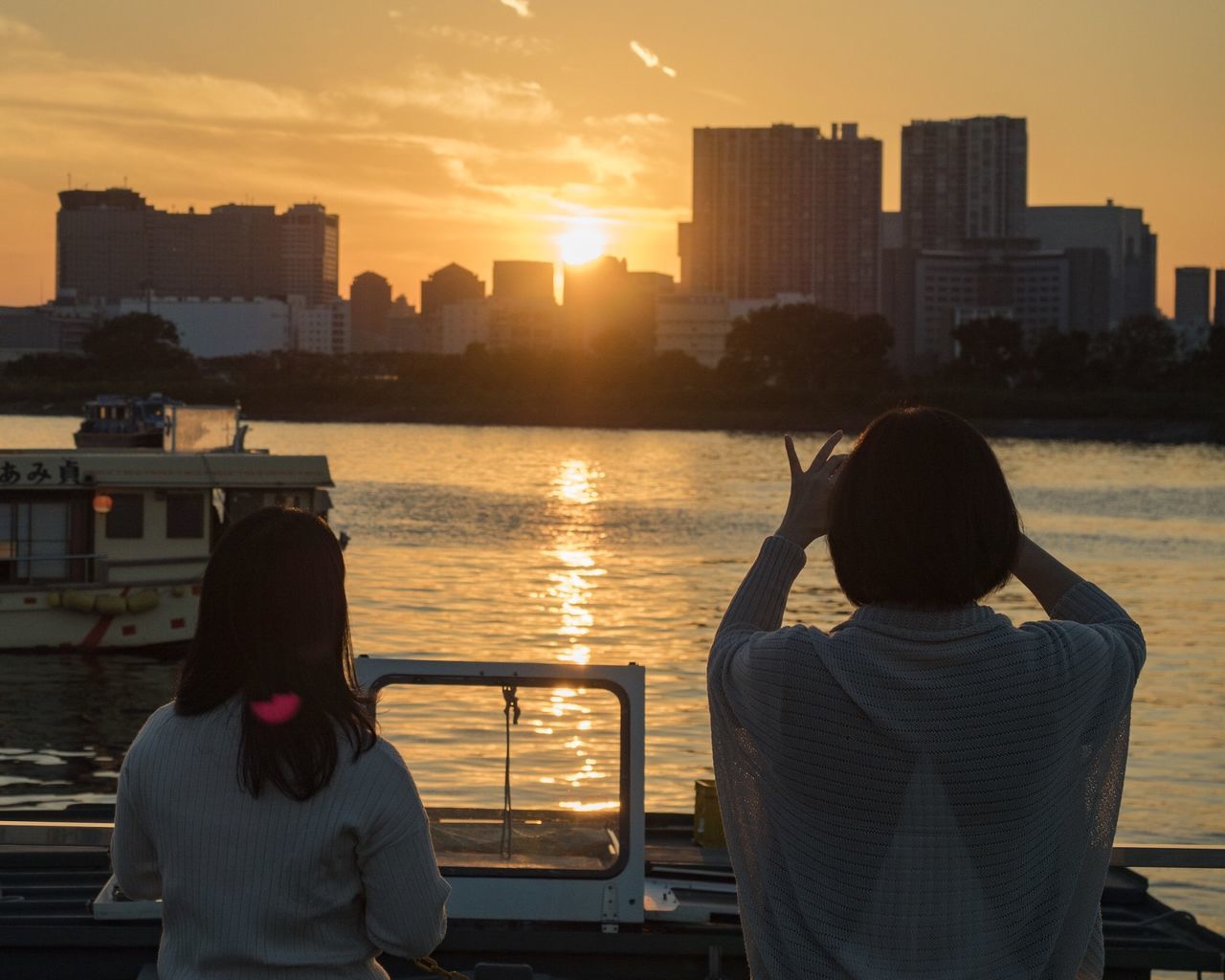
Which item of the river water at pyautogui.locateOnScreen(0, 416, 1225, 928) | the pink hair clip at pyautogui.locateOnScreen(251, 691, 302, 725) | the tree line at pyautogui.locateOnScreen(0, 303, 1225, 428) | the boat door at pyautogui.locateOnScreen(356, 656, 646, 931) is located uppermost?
the tree line at pyautogui.locateOnScreen(0, 303, 1225, 428)

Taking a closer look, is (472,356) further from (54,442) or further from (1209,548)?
(1209,548)

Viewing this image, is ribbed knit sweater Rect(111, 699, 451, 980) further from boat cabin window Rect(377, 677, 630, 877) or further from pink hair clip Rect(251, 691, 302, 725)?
boat cabin window Rect(377, 677, 630, 877)

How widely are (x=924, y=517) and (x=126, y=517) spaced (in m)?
21.7

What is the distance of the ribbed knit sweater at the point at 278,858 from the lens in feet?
8.37

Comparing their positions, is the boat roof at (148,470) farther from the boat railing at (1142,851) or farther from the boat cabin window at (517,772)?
the boat railing at (1142,851)

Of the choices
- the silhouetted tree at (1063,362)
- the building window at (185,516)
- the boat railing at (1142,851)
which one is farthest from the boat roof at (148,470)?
the silhouetted tree at (1063,362)

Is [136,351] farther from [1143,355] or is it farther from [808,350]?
[1143,355]

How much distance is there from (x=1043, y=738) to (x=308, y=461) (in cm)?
2184

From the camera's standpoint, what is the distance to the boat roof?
2238 cm

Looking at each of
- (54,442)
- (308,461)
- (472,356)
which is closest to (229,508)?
(308,461)

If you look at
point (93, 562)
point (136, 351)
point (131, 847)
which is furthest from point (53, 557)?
point (136, 351)

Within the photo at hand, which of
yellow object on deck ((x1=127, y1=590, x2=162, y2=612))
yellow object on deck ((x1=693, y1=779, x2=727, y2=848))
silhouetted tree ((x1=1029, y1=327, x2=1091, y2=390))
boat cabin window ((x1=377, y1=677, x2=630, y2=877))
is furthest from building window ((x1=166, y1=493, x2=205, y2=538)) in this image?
silhouetted tree ((x1=1029, y1=327, x2=1091, y2=390))

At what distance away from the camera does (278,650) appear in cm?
259

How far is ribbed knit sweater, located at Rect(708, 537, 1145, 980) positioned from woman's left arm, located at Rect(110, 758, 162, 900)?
0.88m
